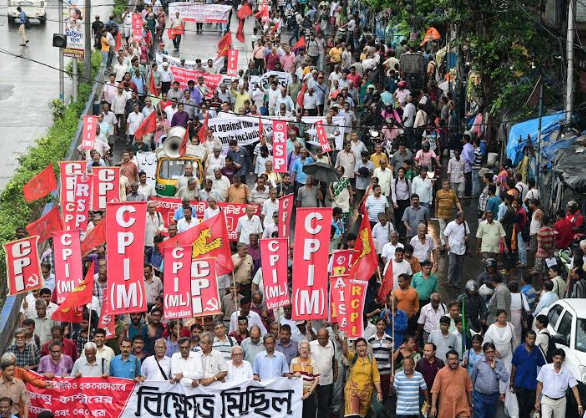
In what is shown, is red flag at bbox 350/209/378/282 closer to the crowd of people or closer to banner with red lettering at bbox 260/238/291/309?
the crowd of people

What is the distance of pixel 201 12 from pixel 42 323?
28.4 m

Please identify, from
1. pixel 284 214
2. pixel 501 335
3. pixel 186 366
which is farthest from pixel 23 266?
pixel 501 335

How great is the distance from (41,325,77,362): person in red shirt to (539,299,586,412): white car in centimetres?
615

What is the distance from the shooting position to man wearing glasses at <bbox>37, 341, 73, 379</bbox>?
61.3 feet

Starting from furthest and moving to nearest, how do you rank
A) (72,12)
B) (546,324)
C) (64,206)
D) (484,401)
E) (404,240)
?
(72,12) → (404,240) → (64,206) → (546,324) → (484,401)

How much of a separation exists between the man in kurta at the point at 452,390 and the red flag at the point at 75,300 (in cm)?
465

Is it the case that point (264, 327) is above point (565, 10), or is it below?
below

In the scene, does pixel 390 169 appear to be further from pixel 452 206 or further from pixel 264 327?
pixel 264 327

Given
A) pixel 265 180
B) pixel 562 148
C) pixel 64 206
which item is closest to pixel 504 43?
pixel 562 148

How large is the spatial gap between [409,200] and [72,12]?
13.8 m

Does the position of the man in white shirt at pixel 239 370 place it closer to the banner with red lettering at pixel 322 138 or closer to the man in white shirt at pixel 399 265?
the man in white shirt at pixel 399 265

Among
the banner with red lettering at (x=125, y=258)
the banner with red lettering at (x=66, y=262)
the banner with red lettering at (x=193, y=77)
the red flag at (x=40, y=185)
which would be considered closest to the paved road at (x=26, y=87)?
the banner with red lettering at (x=193, y=77)

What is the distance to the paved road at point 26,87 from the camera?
36344 millimetres

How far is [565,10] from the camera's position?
3025 centimetres
